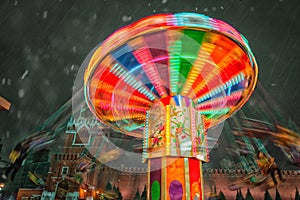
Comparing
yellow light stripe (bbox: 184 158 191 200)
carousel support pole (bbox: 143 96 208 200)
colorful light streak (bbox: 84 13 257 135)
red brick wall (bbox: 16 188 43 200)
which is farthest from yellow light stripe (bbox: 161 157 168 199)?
red brick wall (bbox: 16 188 43 200)

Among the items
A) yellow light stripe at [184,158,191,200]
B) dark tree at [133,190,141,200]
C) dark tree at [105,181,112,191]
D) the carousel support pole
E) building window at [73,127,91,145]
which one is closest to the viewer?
yellow light stripe at [184,158,191,200]

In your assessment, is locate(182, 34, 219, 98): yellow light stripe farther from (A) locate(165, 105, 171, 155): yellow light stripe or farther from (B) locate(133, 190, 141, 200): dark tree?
(B) locate(133, 190, 141, 200): dark tree

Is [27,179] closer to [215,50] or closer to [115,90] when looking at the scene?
[115,90]

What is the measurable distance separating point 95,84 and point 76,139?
2655cm

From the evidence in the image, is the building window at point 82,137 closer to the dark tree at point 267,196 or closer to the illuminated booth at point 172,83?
the dark tree at point 267,196

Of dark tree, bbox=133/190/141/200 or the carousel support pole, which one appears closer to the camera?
the carousel support pole

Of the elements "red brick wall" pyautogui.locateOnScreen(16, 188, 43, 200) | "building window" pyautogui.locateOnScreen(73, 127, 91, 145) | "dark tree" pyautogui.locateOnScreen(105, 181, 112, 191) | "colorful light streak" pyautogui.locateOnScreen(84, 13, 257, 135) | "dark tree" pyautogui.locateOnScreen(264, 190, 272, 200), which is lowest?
"red brick wall" pyautogui.locateOnScreen(16, 188, 43, 200)

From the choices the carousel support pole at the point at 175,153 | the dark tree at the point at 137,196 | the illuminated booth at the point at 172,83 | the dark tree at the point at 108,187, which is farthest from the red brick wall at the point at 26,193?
the carousel support pole at the point at 175,153

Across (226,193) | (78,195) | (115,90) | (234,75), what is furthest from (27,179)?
(234,75)

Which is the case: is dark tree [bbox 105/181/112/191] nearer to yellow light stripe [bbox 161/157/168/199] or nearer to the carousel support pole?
the carousel support pole

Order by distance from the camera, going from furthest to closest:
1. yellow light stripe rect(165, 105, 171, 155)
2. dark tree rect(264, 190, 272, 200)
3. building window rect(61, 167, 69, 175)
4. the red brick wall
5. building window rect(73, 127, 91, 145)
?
building window rect(73, 127, 91, 145) < building window rect(61, 167, 69, 175) < the red brick wall < dark tree rect(264, 190, 272, 200) < yellow light stripe rect(165, 105, 171, 155)

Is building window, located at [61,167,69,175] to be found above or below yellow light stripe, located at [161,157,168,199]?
above

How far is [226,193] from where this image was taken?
19875mm

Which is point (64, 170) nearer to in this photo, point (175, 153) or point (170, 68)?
point (175, 153)
